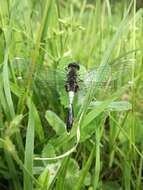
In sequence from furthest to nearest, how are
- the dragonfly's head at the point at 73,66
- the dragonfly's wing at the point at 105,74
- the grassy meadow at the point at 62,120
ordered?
1. the dragonfly's head at the point at 73,66
2. the dragonfly's wing at the point at 105,74
3. the grassy meadow at the point at 62,120

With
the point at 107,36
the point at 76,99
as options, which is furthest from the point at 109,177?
the point at 107,36

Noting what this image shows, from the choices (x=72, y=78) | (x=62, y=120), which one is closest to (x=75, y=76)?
(x=72, y=78)

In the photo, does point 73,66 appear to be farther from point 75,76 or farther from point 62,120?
point 62,120

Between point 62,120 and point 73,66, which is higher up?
point 73,66

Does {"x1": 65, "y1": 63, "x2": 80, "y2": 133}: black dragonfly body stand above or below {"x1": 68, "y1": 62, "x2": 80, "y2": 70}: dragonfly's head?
below

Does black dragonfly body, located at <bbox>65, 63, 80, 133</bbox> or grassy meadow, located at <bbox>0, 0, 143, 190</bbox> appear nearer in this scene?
grassy meadow, located at <bbox>0, 0, 143, 190</bbox>

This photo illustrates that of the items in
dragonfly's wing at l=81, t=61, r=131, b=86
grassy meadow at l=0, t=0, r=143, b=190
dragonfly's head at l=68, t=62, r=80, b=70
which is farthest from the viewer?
dragonfly's head at l=68, t=62, r=80, b=70

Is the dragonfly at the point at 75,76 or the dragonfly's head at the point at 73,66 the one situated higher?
the dragonfly's head at the point at 73,66

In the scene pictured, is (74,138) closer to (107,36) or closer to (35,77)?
(35,77)
